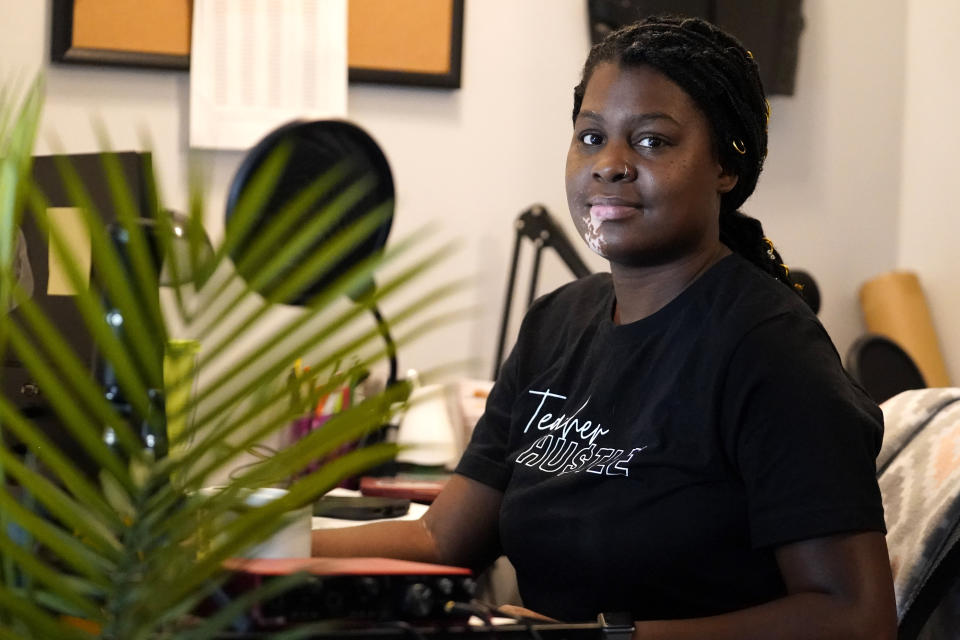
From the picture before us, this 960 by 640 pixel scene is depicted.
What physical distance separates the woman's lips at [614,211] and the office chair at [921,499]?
1.33ft

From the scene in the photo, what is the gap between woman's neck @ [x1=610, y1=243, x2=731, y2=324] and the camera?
4.06 feet

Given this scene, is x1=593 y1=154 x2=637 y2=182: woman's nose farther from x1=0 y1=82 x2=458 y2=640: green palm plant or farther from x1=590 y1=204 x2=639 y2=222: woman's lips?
x1=0 y1=82 x2=458 y2=640: green palm plant

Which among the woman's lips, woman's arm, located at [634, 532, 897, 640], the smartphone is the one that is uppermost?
the woman's lips

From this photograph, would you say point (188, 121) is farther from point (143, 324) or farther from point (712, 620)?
point (143, 324)

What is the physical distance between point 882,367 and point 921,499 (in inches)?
43.7

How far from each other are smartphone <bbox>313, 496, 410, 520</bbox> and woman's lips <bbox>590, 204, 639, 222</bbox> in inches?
20.0

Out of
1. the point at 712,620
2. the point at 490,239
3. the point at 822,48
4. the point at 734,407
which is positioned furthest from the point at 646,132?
the point at 822,48

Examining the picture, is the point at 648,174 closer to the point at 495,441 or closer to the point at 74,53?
the point at 495,441

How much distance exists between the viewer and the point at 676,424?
1.12 meters

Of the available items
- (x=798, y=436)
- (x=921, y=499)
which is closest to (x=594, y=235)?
(x=798, y=436)

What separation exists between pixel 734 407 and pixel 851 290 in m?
1.55

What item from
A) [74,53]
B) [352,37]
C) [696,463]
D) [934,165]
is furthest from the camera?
[934,165]

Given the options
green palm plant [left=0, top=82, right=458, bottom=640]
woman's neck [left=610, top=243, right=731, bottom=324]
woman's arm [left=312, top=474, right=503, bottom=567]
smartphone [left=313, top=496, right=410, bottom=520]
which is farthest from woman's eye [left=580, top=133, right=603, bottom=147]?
green palm plant [left=0, top=82, right=458, bottom=640]

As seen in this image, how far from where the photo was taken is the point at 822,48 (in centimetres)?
247
